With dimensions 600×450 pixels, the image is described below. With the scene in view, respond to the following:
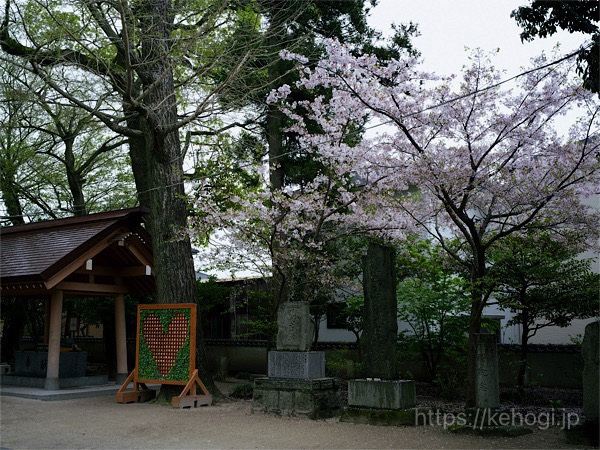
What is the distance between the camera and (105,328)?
780 inches


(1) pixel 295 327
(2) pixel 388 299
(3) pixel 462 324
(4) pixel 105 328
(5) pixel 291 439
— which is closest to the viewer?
(5) pixel 291 439

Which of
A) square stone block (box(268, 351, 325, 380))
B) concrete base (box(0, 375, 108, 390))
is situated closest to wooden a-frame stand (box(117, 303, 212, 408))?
square stone block (box(268, 351, 325, 380))

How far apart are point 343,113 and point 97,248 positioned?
7228 millimetres

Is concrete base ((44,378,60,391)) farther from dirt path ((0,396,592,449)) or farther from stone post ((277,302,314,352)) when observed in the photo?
stone post ((277,302,314,352))

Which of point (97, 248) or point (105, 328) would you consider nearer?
point (97, 248)

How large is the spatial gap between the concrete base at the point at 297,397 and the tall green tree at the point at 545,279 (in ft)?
13.7

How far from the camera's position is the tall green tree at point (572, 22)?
27.6ft

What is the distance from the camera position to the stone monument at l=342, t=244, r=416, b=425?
9.80 metres

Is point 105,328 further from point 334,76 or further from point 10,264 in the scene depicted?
point 334,76

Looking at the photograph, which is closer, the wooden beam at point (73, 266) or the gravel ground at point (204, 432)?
the gravel ground at point (204, 432)

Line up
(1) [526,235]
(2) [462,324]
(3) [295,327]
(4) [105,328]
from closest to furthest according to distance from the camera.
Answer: (3) [295,327]
(1) [526,235]
(2) [462,324]
(4) [105,328]

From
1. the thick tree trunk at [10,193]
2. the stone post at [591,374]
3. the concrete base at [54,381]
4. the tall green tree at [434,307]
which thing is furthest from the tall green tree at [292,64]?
the thick tree trunk at [10,193]

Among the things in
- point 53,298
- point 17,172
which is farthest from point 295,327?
point 17,172

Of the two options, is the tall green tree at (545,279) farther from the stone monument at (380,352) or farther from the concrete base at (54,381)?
the concrete base at (54,381)
